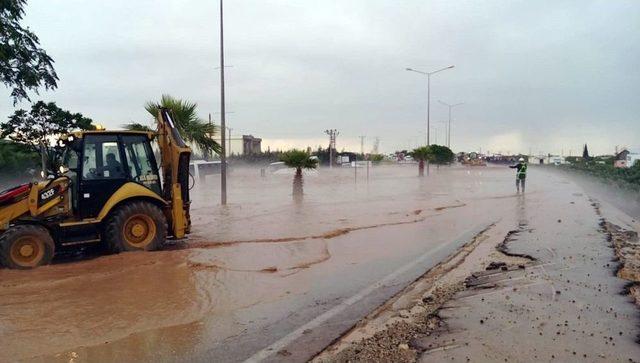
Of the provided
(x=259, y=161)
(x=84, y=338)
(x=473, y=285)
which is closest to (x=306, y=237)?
(x=473, y=285)

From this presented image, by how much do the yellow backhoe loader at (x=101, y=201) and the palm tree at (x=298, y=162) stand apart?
1568 cm

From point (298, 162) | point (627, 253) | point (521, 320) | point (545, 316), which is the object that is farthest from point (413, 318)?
point (298, 162)

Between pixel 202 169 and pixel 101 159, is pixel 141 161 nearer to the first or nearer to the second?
pixel 101 159

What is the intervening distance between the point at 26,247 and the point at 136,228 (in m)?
1.90

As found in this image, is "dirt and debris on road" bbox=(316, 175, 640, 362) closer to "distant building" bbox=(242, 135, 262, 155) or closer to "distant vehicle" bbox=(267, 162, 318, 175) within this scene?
"distant vehicle" bbox=(267, 162, 318, 175)

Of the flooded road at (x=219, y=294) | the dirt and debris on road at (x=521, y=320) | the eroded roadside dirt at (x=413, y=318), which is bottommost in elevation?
the flooded road at (x=219, y=294)

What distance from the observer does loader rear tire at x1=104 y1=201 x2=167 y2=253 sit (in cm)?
1007

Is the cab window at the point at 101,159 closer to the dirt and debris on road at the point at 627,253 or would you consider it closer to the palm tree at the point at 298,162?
the dirt and debris on road at the point at 627,253

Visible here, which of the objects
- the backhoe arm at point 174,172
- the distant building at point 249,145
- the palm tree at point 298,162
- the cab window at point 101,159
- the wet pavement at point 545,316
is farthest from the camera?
the distant building at point 249,145

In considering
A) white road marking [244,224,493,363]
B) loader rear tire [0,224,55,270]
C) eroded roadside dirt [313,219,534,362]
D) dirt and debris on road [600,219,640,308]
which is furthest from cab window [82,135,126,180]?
dirt and debris on road [600,219,640,308]

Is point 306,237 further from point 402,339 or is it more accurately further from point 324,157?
point 324,157

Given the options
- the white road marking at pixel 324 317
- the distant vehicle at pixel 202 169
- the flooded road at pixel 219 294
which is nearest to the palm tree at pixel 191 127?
the flooded road at pixel 219 294

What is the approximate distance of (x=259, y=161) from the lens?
73.1m

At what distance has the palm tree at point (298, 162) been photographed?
26906 millimetres
